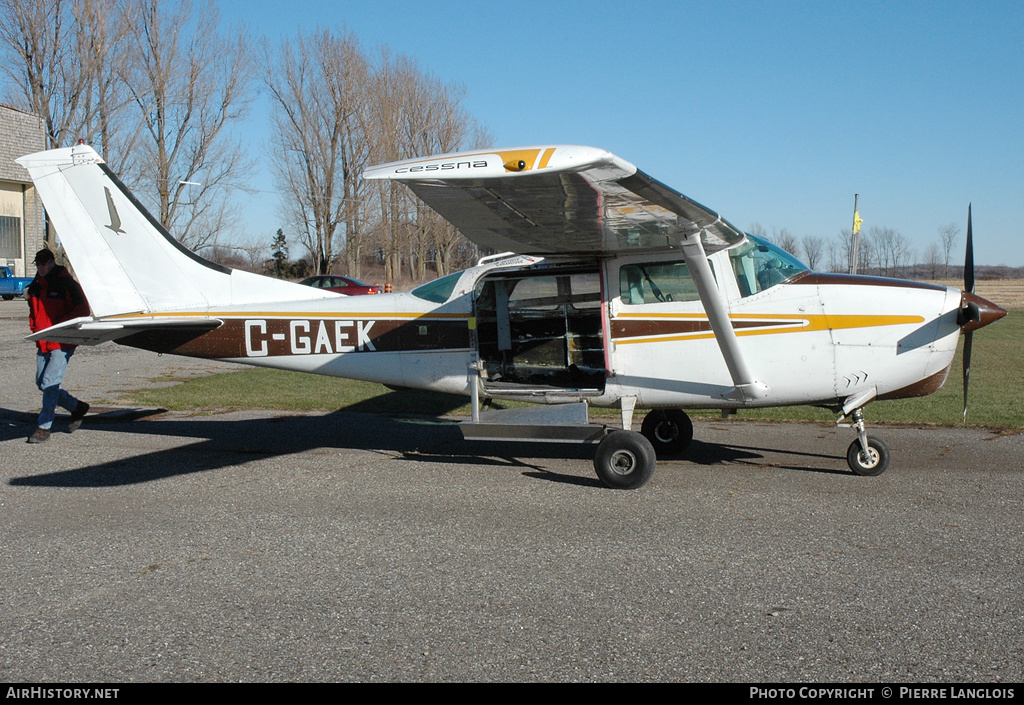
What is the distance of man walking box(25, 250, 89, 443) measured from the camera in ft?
27.4

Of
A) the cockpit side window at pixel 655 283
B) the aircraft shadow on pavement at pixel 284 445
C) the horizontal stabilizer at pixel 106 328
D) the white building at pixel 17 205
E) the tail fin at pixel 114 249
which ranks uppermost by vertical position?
the white building at pixel 17 205

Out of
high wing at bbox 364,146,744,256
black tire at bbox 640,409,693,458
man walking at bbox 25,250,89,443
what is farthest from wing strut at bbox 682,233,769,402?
man walking at bbox 25,250,89,443

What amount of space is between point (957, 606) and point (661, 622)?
1.52m

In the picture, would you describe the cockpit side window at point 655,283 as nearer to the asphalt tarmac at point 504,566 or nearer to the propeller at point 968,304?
the asphalt tarmac at point 504,566

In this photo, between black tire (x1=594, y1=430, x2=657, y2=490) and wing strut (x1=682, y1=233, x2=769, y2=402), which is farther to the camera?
black tire (x1=594, y1=430, x2=657, y2=490)

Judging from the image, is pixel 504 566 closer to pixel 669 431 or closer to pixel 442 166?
pixel 442 166

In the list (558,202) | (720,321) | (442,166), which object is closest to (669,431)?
(720,321)

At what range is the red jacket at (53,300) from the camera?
841cm

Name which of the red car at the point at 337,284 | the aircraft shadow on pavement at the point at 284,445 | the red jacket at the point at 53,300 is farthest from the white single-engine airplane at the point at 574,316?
the red car at the point at 337,284

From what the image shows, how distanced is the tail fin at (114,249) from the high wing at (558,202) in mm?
3052

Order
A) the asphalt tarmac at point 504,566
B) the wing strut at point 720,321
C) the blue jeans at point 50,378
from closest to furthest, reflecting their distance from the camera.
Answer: the asphalt tarmac at point 504,566
the wing strut at point 720,321
the blue jeans at point 50,378

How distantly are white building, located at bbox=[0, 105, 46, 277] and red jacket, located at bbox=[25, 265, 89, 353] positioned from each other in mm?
40492

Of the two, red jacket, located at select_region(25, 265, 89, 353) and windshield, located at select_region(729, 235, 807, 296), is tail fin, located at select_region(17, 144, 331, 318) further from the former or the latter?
windshield, located at select_region(729, 235, 807, 296)
